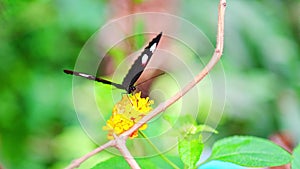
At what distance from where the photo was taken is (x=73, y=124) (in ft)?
3.65

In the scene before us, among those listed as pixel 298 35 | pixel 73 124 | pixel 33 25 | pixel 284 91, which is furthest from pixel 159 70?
pixel 298 35

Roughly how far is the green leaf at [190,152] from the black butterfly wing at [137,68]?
8 cm

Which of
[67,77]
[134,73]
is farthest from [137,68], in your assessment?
[67,77]

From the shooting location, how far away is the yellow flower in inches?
14.1

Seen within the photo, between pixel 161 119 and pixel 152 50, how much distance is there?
0.10 meters

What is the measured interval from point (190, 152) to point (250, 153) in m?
0.07

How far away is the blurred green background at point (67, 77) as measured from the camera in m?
1.12

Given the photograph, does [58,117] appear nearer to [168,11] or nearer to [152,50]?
[168,11]

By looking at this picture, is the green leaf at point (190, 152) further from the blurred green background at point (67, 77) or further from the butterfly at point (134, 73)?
the blurred green background at point (67, 77)

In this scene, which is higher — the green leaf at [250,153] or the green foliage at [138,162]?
the green leaf at [250,153]

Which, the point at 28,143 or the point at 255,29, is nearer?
the point at 28,143

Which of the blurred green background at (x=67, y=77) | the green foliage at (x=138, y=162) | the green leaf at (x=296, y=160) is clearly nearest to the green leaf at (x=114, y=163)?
the green foliage at (x=138, y=162)

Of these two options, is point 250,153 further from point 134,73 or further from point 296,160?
point 134,73

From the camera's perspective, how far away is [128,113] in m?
0.36
